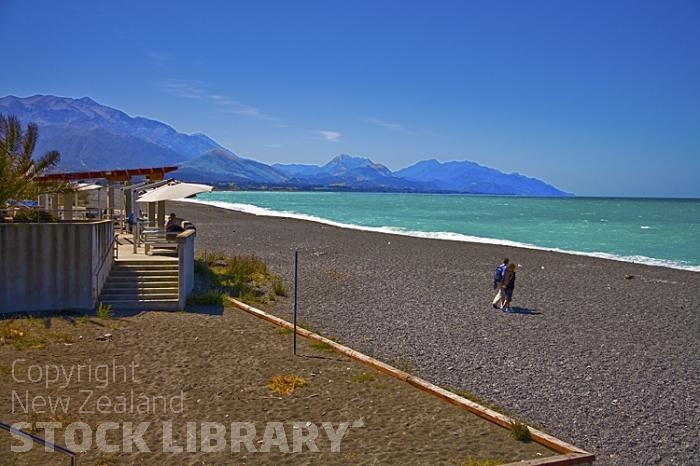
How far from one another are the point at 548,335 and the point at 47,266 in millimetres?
10120

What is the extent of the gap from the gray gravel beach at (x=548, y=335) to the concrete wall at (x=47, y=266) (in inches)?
171

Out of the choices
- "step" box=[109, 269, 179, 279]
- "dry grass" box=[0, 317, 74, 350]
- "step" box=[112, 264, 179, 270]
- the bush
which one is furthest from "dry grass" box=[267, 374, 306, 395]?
the bush

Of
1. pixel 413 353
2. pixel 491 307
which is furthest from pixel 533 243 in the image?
pixel 413 353

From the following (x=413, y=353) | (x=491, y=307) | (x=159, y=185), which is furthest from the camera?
(x=159, y=185)

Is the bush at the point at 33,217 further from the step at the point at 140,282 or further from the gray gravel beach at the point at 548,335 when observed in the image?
the gray gravel beach at the point at 548,335

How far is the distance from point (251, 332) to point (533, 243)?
3453cm

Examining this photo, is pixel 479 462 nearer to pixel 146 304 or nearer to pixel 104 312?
pixel 104 312

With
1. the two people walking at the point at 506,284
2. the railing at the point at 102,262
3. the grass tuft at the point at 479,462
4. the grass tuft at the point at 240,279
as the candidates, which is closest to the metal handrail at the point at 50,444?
the grass tuft at the point at 479,462

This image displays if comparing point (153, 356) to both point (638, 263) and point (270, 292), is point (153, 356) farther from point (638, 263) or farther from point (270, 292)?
point (638, 263)

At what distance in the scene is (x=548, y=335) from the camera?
13258 mm

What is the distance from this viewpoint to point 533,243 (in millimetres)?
43031

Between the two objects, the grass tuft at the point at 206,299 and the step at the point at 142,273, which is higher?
the step at the point at 142,273

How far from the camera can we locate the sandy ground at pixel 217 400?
640cm

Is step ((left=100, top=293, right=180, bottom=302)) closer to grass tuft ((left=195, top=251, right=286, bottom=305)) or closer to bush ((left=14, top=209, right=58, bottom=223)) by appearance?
grass tuft ((left=195, top=251, right=286, bottom=305))
